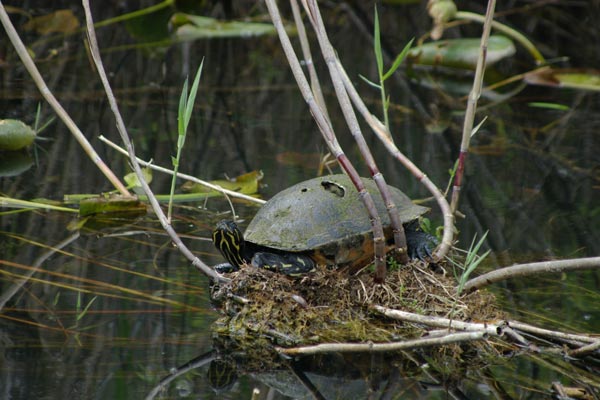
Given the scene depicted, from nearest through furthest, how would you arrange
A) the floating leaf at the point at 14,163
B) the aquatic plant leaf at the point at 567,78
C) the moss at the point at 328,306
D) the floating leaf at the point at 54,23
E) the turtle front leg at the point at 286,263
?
the moss at the point at 328,306, the turtle front leg at the point at 286,263, the floating leaf at the point at 14,163, the aquatic plant leaf at the point at 567,78, the floating leaf at the point at 54,23

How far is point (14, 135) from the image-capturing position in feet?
12.3

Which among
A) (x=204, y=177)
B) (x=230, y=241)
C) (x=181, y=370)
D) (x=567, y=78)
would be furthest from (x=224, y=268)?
(x=567, y=78)

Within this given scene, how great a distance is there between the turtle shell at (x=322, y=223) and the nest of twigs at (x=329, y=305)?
7 cm

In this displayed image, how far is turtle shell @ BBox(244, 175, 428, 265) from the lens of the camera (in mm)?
2311

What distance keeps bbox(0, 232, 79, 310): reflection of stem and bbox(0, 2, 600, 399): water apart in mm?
11

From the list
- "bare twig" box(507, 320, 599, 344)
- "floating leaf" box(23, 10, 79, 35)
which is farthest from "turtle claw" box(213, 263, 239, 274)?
"floating leaf" box(23, 10, 79, 35)

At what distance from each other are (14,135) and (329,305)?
6.92 feet

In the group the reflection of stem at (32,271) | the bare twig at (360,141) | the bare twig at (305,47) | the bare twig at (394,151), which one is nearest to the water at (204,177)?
the reflection of stem at (32,271)

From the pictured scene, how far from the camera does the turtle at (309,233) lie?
230 centimetres

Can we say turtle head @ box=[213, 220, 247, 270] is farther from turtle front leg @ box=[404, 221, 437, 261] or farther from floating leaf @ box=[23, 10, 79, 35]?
floating leaf @ box=[23, 10, 79, 35]

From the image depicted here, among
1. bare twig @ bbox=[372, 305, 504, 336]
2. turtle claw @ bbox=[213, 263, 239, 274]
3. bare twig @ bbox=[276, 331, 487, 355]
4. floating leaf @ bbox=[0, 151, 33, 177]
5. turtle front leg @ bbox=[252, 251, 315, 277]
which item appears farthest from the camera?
floating leaf @ bbox=[0, 151, 33, 177]

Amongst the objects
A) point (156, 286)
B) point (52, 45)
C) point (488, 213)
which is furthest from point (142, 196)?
point (52, 45)

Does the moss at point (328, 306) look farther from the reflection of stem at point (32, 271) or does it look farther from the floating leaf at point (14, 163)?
the floating leaf at point (14, 163)

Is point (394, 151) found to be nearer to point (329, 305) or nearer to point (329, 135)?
point (329, 135)
